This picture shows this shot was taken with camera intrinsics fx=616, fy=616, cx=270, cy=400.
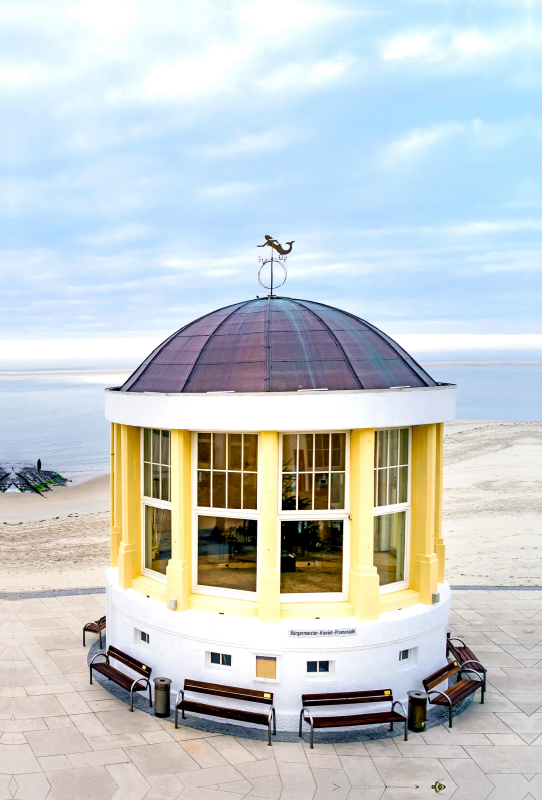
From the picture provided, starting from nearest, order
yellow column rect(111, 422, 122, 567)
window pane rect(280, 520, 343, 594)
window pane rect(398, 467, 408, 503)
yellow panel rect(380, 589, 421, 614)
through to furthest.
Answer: window pane rect(280, 520, 343, 594) < yellow panel rect(380, 589, 421, 614) < window pane rect(398, 467, 408, 503) < yellow column rect(111, 422, 122, 567)

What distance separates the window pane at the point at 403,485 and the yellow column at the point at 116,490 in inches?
252

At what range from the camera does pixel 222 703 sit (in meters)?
12.3

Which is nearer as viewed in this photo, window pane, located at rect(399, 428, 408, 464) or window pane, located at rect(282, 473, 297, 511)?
window pane, located at rect(282, 473, 297, 511)

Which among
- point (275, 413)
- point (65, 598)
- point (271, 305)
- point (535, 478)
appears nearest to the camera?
point (275, 413)

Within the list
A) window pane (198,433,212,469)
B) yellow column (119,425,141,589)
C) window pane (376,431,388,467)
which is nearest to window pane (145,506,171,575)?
yellow column (119,425,141,589)

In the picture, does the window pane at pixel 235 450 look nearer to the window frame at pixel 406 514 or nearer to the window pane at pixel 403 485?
the window frame at pixel 406 514

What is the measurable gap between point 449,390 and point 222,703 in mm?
8055

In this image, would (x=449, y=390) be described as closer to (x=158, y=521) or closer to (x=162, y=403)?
(x=162, y=403)

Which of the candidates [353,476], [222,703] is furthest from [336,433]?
[222,703]

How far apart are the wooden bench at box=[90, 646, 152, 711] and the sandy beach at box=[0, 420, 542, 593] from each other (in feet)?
27.4

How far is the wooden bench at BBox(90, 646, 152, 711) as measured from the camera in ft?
41.6

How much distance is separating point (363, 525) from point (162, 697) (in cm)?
527

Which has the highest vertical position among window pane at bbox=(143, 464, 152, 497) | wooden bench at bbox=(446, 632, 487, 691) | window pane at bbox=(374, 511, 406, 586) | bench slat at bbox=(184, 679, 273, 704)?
window pane at bbox=(143, 464, 152, 497)

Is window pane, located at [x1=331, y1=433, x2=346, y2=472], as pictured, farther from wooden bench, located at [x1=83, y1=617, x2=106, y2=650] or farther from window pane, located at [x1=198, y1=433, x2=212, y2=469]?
wooden bench, located at [x1=83, y1=617, x2=106, y2=650]
